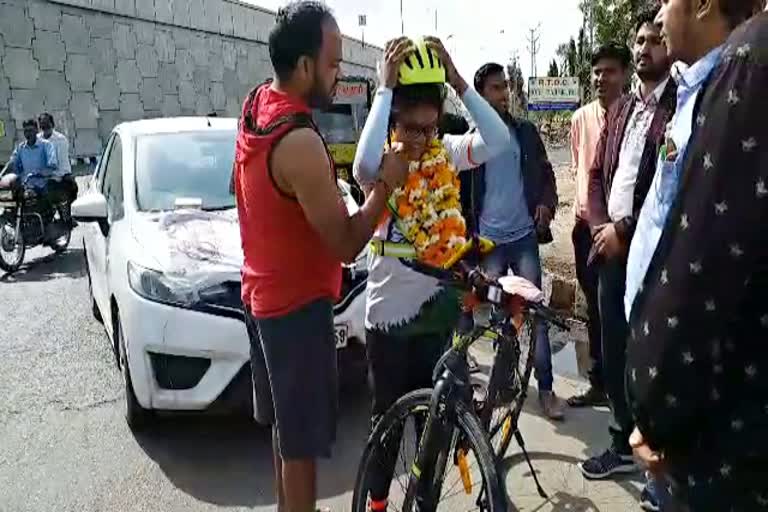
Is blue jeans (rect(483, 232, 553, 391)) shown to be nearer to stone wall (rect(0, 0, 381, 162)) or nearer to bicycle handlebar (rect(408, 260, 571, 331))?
bicycle handlebar (rect(408, 260, 571, 331))

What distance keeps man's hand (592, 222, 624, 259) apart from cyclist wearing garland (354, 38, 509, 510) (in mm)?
758

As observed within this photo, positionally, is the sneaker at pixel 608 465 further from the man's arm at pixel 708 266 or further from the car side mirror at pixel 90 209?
the car side mirror at pixel 90 209

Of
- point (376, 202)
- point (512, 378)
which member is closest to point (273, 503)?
point (512, 378)

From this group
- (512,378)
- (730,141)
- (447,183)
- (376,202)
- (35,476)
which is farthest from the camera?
(35,476)

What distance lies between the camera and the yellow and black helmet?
2287 mm

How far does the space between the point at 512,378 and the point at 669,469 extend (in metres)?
1.53

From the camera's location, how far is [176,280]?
142 inches

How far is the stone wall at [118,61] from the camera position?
21953 millimetres

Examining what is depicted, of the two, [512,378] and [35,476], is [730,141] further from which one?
[35,476]

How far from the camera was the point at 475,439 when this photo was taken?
6.95 ft

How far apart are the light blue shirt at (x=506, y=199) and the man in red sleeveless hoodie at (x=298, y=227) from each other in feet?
6.43

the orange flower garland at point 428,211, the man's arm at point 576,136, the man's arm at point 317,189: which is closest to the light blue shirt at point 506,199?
the man's arm at point 576,136

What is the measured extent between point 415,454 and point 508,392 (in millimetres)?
574

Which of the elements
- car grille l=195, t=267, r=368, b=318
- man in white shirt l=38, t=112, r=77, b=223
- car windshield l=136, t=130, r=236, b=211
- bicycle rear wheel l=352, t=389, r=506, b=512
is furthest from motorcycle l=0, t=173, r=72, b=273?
bicycle rear wheel l=352, t=389, r=506, b=512
